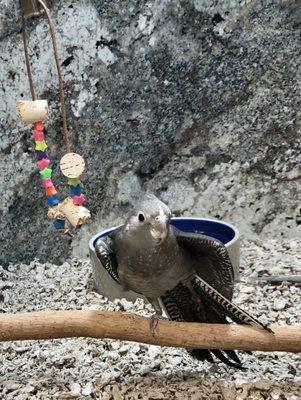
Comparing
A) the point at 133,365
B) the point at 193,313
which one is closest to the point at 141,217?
the point at 193,313

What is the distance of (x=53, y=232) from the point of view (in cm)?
230

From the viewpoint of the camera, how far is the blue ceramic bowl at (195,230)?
6.21 feet

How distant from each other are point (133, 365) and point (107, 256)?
0.34 m

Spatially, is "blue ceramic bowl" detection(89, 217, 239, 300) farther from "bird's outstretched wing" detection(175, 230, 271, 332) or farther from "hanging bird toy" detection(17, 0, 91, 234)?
"hanging bird toy" detection(17, 0, 91, 234)

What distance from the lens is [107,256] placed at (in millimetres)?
1375

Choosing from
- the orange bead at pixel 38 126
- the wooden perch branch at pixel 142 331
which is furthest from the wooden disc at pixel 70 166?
the wooden perch branch at pixel 142 331

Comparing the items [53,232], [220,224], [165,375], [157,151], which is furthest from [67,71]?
[165,375]

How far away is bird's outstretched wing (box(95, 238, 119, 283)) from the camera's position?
1.37 metres

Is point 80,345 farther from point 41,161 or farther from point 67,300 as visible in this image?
point 41,161

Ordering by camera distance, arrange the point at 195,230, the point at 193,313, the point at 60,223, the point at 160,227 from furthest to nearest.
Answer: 1. the point at 195,230
2. the point at 193,313
3. the point at 60,223
4. the point at 160,227

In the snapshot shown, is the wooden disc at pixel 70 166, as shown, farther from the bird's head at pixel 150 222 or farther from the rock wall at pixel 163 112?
the rock wall at pixel 163 112

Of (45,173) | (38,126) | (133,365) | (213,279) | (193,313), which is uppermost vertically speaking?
(38,126)

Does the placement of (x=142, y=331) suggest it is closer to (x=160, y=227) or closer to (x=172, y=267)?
(x=172, y=267)

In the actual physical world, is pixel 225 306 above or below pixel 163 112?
below
